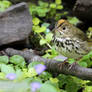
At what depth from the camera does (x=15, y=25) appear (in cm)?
272

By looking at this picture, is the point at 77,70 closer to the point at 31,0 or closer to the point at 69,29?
the point at 69,29

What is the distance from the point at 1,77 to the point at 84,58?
33.8 inches

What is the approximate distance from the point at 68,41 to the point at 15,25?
2.71 feet

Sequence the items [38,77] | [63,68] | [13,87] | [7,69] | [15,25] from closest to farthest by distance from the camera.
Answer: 1. [13,87]
2. [7,69]
3. [38,77]
4. [63,68]
5. [15,25]

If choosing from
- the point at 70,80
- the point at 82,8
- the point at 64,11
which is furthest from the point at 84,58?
the point at 64,11

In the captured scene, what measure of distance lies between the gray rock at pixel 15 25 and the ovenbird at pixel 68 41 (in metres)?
0.63

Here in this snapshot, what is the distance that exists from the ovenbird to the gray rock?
0.63 meters

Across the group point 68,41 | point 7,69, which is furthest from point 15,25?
point 7,69

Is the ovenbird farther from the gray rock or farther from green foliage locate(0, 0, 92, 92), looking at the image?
the gray rock

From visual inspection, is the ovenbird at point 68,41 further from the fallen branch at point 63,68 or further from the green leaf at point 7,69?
the green leaf at point 7,69

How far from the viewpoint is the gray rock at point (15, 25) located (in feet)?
8.71

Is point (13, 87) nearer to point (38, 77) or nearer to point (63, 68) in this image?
point (38, 77)

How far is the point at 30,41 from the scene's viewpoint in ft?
Result: 9.70

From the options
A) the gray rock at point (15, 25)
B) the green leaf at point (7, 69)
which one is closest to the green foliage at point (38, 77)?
the green leaf at point (7, 69)
